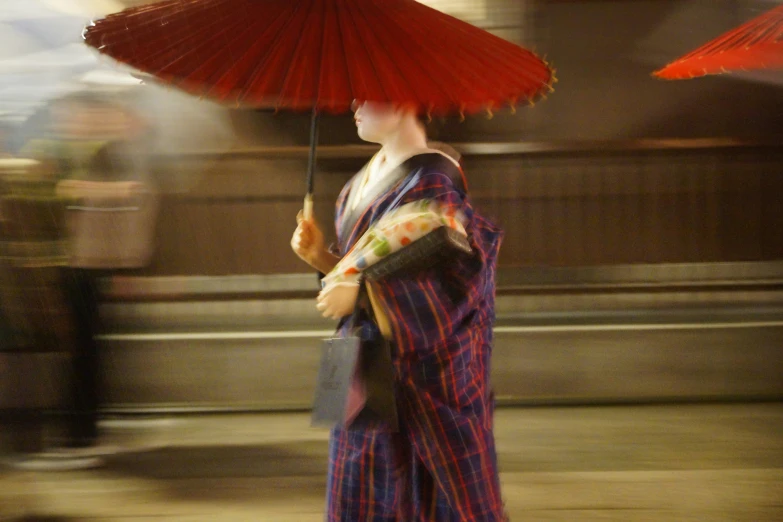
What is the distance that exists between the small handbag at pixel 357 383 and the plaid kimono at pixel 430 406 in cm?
5

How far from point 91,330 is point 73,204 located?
2.03ft

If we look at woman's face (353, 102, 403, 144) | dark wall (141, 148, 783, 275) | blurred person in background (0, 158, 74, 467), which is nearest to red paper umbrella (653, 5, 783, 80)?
woman's face (353, 102, 403, 144)

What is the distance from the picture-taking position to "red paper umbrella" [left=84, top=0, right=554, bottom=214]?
1.85 metres

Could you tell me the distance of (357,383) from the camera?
6.36 feet

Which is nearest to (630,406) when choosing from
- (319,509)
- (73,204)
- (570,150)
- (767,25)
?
(570,150)

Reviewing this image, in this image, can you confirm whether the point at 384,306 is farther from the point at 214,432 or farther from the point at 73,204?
the point at 214,432

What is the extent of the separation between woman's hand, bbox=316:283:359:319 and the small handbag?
0.09ft

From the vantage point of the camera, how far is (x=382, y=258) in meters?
1.87

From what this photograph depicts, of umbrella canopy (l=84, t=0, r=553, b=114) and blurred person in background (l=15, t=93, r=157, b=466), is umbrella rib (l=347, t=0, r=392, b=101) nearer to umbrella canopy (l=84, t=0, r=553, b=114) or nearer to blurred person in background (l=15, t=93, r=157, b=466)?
umbrella canopy (l=84, t=0, r=553, b=114)

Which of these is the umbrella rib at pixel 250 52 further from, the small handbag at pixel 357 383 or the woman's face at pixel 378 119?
the small handbag at pixel 357 383

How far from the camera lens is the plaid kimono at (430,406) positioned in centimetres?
196

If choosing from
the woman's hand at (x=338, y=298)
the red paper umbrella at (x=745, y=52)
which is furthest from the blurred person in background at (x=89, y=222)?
the red paper umbrella at (x=745, y=52)

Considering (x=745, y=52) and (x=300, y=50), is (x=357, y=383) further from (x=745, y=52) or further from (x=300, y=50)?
(x=745, y=52)

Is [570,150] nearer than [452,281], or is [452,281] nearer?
[452,281]
